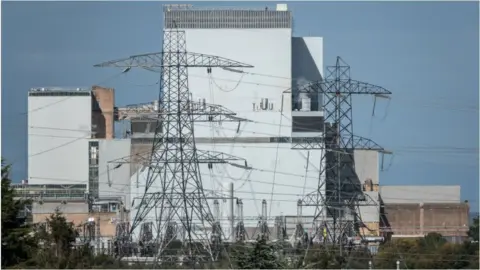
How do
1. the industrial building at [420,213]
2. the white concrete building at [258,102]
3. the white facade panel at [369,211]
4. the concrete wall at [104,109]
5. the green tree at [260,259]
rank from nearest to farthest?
the green tree at [260,259]
the white concrete building at [258,102]
the white facade panel at [369,211]
the industrial building at [420,213]
the concrete wall at [104,109]

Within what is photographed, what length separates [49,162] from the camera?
38.3m

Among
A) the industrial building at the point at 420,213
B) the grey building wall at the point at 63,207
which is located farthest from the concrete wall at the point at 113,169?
the industrial building at the point at 420,213

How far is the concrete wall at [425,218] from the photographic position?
3566 cm

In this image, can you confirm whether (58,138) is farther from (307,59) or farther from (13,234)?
(13,234)

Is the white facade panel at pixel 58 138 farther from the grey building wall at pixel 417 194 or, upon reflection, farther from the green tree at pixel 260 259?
the green tree at pixel 260 259

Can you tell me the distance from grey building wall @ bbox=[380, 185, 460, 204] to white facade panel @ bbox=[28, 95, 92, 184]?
10.7 m

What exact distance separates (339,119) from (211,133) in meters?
6.83

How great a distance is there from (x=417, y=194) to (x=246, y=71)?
7434 millimetres

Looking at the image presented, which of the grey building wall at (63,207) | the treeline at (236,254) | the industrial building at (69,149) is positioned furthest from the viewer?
the industrial building at (69,149)

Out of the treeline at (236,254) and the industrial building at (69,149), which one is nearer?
the treeline at (236,254)

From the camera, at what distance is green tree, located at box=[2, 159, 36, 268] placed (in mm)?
12539

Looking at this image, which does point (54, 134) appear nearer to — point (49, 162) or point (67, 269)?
point (49, 162)

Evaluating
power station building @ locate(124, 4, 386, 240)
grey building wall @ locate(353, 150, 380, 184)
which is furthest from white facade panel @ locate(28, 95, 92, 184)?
grey building wall @ locate(353, 150, 380, 184)

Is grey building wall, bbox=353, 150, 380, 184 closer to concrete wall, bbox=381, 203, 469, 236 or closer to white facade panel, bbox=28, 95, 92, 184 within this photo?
concrete wall, bbox=381, 203, 469, 236
